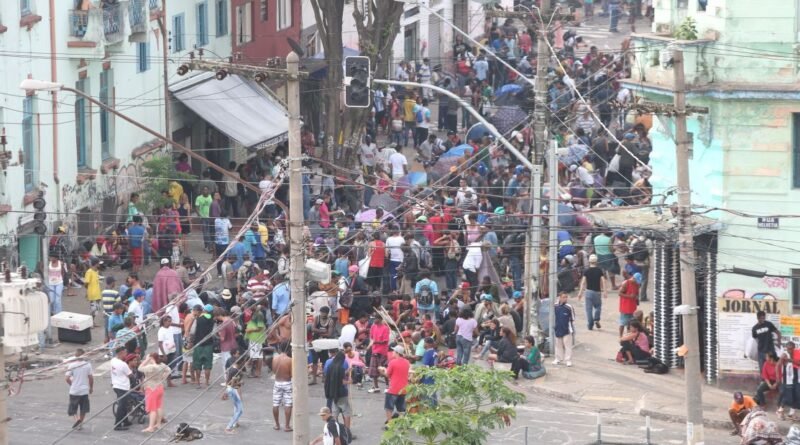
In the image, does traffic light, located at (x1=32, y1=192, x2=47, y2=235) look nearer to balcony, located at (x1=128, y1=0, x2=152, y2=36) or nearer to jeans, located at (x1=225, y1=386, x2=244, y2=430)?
balcony, located at (x1=128, y1=0, x2=152, y2=36)

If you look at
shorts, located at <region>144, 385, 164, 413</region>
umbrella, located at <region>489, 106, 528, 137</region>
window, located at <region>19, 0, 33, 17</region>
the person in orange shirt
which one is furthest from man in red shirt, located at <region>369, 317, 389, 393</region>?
umbrella, located at <region>489, 106, 528, 137</region>

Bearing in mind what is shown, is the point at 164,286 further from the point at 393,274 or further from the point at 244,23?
the point at 244,23

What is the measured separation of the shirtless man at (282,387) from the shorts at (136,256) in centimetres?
1016

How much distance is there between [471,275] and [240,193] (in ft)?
31.7

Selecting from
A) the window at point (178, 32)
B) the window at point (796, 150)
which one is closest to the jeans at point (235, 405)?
the window at point (796, 150)

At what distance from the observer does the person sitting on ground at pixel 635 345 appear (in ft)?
113

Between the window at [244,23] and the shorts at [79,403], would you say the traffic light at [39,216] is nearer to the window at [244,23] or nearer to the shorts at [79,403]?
the shorts at [79,403]

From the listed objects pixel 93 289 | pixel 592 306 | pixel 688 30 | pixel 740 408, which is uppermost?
pixel 688 30

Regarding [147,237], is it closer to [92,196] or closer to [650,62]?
[92,196]

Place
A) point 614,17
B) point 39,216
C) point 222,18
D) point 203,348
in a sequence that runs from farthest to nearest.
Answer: point 614,17 < point 222,18 < point 39,216 < point 203,348

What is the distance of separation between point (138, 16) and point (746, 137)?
18.4 meters

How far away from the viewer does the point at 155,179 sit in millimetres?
43406

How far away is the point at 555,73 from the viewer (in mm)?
59844

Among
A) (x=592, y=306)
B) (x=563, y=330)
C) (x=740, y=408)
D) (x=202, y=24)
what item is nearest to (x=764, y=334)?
(x=740, y=408)
